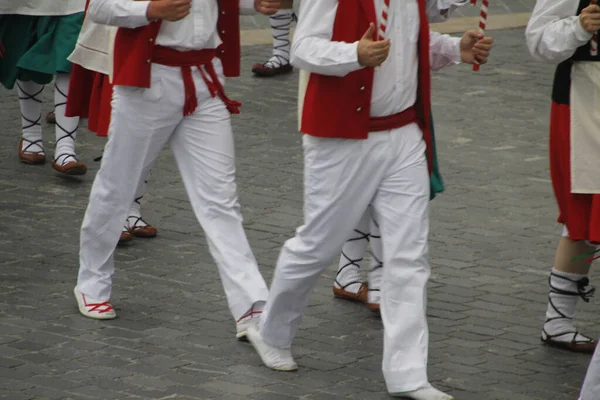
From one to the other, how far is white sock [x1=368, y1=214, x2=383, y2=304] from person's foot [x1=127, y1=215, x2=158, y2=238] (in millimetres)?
1563

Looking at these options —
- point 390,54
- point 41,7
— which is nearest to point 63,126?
point 41,7

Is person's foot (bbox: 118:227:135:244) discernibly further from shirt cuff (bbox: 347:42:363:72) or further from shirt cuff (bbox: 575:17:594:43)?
shirt cuff (bbox: 575:17:594:43)

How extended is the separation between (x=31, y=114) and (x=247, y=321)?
361 cm

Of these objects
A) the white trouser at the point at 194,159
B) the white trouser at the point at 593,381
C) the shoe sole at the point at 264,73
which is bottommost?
the shoe sole at the point at 264,73

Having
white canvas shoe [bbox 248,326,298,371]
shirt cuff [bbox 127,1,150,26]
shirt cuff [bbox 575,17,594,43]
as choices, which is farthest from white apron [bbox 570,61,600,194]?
shirt cuff [bbox 127,1,150,26]

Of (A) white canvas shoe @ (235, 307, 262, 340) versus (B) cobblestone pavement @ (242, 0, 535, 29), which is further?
(B) cobblestone pavement @ (242, 0, 535, 29)

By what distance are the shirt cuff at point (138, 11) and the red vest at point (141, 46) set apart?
0.36ft

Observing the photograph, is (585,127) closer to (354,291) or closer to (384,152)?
(384,152)

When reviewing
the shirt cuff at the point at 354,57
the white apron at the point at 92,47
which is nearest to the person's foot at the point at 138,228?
the white apron at the point at 92,47

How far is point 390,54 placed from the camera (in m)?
5.41

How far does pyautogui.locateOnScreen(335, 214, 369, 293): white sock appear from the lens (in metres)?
6.79

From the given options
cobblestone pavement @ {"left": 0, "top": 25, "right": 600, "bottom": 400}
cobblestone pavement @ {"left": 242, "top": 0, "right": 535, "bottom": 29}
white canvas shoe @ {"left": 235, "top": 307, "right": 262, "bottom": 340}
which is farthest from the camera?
Result: cobblestone pavement @ {"left": 242, "top": 0, "right": 535, "bottom": 29}

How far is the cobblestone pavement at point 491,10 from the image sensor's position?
45.0 ft

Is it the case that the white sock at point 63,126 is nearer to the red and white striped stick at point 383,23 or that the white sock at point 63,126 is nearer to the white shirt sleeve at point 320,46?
the white shirt sleeve at point 320,46
